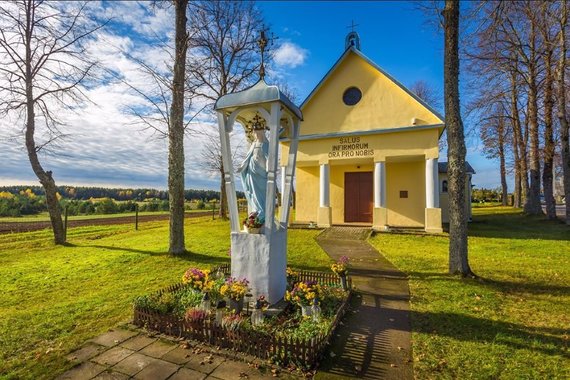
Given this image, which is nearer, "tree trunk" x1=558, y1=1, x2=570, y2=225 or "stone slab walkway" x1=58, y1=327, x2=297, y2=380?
"stone slab walkway" x1=58, y1=327, x2=297, y2=380

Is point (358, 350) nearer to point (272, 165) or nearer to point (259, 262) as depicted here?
point (259, 262)

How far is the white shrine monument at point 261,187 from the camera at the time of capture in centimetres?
504

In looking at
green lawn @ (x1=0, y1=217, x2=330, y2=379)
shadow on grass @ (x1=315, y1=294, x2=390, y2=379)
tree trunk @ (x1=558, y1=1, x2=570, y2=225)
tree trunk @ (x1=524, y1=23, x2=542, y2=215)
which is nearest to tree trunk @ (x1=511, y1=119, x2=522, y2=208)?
tree trunk @ (x1=524, y1=23, x2=542, y2=215)

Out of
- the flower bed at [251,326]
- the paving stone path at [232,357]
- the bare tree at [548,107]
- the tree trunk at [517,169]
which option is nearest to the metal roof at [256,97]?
the flower bed at [251,326]

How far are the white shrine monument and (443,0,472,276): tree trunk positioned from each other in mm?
4251

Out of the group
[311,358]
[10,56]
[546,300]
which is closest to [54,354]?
[311,358]

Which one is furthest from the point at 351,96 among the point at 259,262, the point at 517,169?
the point at 517,169

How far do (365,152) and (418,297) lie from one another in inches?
396

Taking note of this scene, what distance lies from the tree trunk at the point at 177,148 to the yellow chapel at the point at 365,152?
768 centimetres

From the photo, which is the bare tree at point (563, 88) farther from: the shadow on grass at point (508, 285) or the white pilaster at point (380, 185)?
the shadow on grass at point (508, 285)

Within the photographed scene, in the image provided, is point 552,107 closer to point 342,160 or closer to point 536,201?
point 536,201

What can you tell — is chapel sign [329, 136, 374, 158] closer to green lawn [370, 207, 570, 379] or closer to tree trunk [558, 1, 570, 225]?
green lawn [370, 207, 570, 379]

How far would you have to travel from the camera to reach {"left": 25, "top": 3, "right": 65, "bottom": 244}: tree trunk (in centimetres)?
1145

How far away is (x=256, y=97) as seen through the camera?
509 centimetres
